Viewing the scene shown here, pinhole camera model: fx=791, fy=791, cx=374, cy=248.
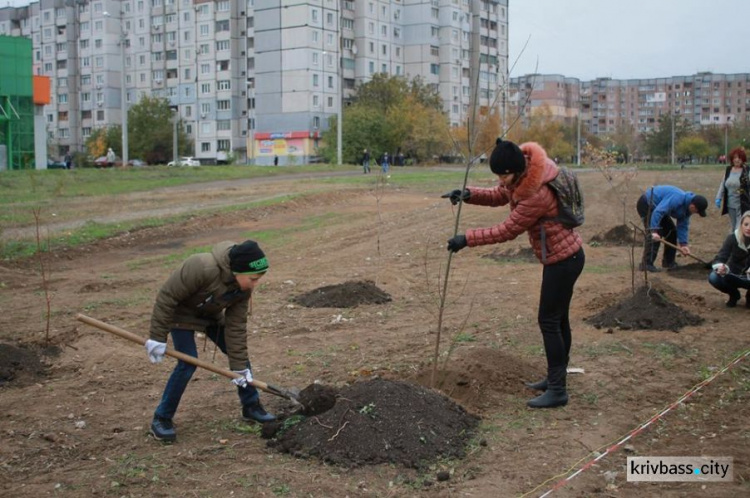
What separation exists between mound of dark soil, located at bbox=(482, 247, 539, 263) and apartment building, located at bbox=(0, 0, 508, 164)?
62.8m

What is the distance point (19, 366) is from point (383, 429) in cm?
372

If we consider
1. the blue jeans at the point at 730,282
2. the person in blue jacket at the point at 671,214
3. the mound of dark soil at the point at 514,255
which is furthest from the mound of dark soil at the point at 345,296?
the person in blue jacket at the point at 671,214

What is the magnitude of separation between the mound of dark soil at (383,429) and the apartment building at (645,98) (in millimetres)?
128277

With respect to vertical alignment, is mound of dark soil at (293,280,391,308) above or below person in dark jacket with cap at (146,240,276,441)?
below

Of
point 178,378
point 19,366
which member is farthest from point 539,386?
point 19,366

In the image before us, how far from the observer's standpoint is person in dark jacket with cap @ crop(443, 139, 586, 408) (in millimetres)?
5329

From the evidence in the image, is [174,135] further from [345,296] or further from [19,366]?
[19,366]

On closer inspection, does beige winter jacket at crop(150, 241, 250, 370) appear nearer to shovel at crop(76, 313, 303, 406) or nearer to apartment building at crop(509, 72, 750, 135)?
shovel at crop(76, 313, 303, 406)

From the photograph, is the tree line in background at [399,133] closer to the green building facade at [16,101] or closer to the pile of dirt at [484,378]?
the green building facade at [16,101]

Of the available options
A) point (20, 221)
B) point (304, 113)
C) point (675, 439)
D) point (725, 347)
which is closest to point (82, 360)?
point (675, 439)

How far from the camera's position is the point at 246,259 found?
4922 millimetres

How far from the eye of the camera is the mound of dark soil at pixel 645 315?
798 cm

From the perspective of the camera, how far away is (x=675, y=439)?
4.96 metres

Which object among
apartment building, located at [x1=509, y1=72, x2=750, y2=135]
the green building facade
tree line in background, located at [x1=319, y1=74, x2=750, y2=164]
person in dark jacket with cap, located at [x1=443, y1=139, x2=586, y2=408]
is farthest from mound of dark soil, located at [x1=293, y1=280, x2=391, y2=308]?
apartment building, located at [x1=509, y1=72, x2=750, y2=135]
